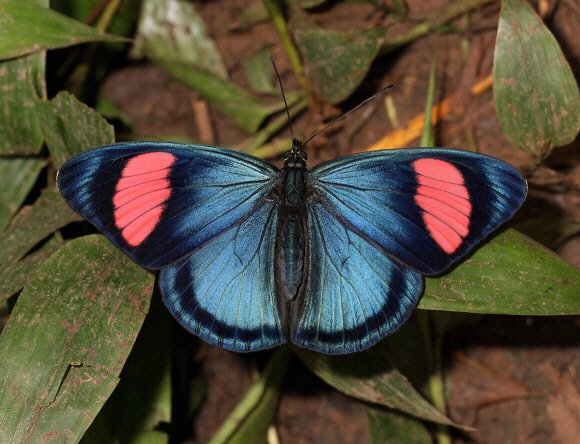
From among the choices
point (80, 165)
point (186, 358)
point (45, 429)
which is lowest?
point (186, 358)

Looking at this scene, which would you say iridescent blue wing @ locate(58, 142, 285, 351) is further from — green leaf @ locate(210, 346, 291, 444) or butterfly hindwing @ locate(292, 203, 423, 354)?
green leaf @ locate(210, 346, 291, 444)

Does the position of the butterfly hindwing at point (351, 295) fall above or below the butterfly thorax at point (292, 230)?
below

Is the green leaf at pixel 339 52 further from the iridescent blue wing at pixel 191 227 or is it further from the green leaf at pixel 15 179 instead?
the green leaf at pixel 15 179

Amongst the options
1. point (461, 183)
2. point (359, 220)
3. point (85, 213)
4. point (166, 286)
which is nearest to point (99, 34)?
point (85, 213)

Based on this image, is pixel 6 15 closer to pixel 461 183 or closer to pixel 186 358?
pixel 186 358

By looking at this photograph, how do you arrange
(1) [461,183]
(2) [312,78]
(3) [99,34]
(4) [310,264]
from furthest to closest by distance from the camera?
(2) [312,78] < (3) [99,34] < (4) [310,264] < (1) [461,183]

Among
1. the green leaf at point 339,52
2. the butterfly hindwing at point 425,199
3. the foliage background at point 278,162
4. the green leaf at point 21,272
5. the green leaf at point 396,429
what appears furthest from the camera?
the green leaf at point 339,52

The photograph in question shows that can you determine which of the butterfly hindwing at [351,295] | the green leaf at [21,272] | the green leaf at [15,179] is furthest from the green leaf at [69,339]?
the green leaf at [15,179]
